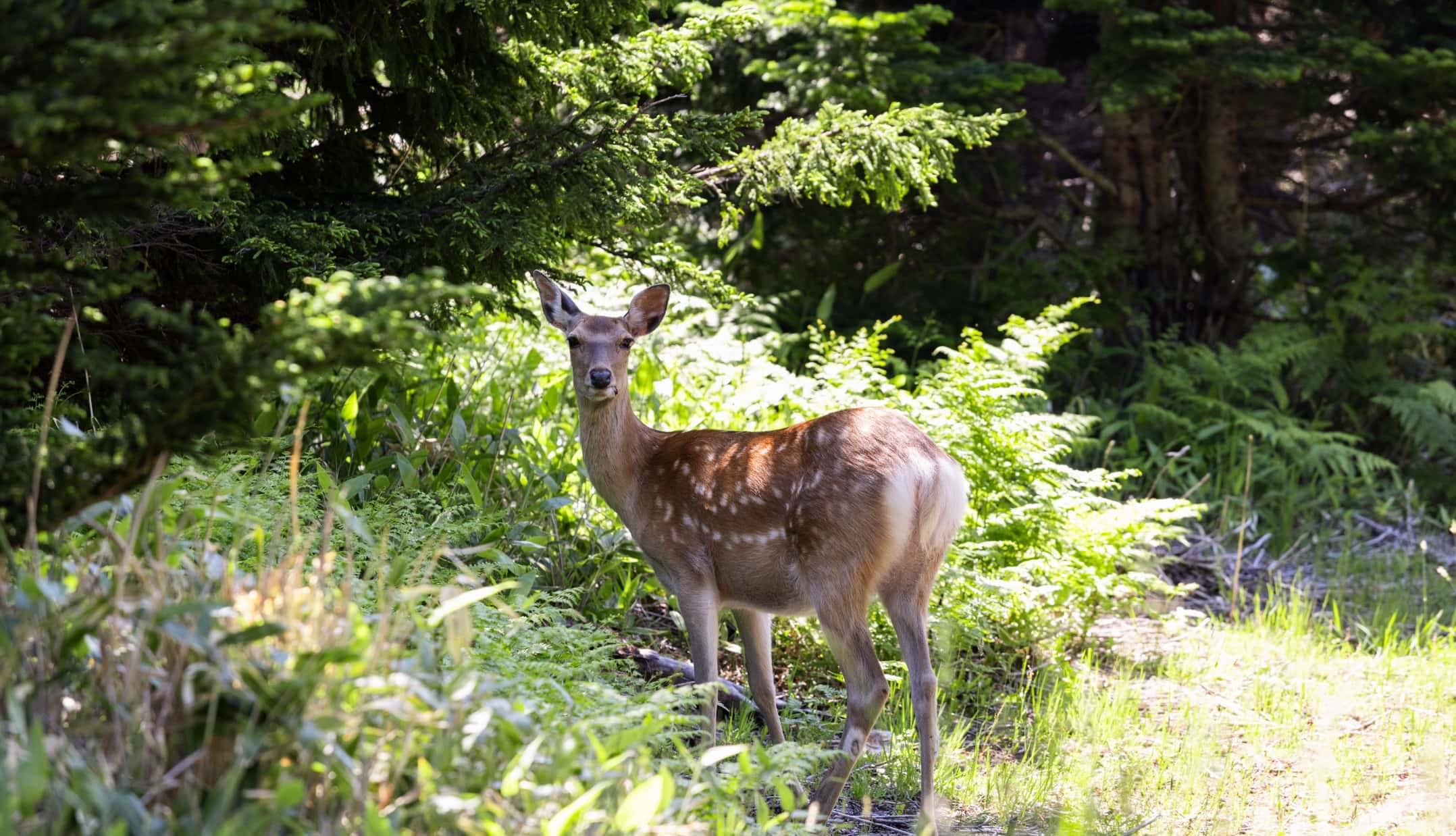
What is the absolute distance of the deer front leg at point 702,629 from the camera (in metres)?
4.64

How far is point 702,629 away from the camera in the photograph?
4668mm

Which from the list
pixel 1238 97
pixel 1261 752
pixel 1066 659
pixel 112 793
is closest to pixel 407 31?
pixel 112 793

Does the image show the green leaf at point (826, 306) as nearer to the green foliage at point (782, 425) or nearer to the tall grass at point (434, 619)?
the green foliage at point (782, 425)

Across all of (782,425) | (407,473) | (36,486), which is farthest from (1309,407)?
(36,486)

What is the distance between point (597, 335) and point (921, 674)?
1.84 meters

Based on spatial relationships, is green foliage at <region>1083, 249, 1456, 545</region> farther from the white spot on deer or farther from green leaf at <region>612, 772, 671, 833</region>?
green leaf at <region>612, 772, 671, 833</region>

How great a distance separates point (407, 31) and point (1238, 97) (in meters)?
6.54

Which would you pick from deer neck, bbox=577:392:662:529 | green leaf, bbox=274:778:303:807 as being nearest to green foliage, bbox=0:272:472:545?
green leaf, bbox=274:778:303:807

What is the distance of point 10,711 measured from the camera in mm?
2305

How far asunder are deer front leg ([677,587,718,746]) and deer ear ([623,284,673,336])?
1.19 metres

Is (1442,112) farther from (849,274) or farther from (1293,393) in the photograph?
(849,274)

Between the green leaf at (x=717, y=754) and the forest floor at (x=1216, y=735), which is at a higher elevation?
the green leaf at (x=717, y=754)

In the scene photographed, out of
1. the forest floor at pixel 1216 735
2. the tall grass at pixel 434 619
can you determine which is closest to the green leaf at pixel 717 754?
the tall grass at pixel 434 619

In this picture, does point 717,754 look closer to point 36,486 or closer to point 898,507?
point 36,486
